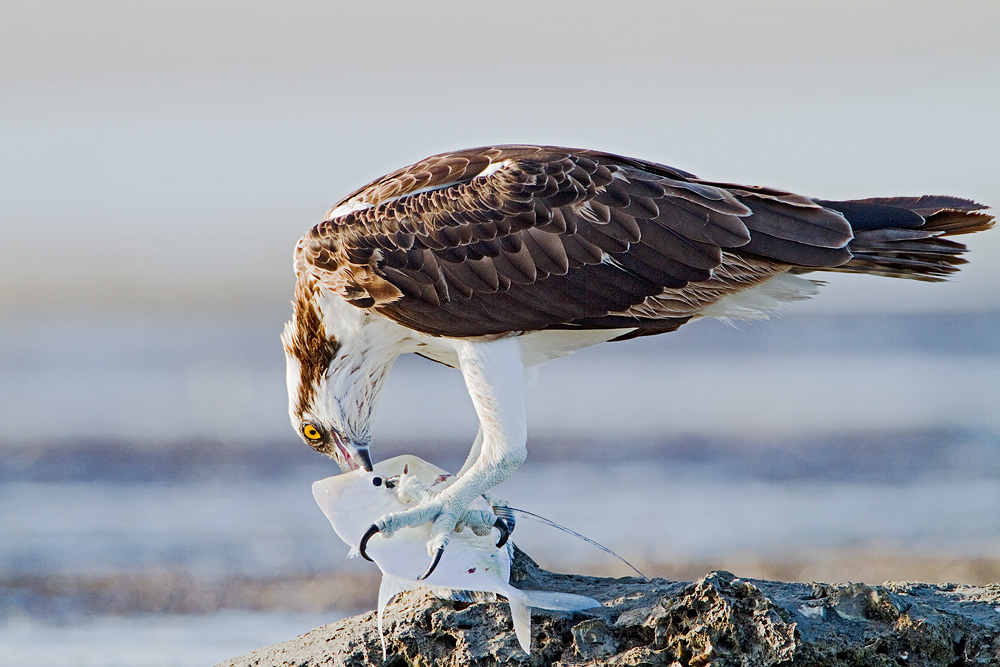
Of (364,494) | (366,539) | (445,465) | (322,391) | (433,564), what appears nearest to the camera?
(433,564)

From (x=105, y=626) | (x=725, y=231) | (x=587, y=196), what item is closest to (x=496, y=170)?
(x=587, y=196)

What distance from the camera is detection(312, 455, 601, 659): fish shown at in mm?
4171

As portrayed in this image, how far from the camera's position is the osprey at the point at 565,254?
4789 millimetres

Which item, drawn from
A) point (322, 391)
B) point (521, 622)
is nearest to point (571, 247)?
point (322, 391)

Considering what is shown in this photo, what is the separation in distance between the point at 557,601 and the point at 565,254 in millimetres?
1649

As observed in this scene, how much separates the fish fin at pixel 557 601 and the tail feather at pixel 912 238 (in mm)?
1937

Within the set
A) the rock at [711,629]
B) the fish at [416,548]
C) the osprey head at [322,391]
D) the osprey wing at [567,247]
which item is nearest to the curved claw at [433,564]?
the fish at [416,548]

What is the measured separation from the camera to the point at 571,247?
193 inches

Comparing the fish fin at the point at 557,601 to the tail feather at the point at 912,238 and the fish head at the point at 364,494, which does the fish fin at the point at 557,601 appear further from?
the tail feather at the point at 912,238

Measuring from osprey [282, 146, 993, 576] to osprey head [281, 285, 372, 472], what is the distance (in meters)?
0.25

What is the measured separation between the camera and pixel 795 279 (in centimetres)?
500

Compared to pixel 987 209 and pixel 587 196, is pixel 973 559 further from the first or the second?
pixel 587 196

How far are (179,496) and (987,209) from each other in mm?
8476

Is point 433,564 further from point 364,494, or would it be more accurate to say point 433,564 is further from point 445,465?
point 445,465
